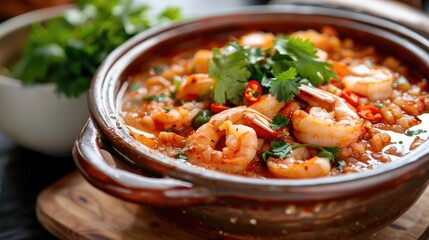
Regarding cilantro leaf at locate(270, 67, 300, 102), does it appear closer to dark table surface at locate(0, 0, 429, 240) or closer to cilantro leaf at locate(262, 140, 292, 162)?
cilantro leaf at locate(262, 140, 292, 162)

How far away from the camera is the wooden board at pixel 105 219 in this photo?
8.71 ft

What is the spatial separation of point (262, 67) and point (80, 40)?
1.36 metres

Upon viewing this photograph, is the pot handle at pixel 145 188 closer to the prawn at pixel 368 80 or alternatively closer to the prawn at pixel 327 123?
the prawn at pixel 327 123

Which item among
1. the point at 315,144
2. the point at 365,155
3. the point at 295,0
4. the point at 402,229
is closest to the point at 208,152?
the point at 315,144

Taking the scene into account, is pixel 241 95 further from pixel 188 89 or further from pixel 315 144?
pixel 315 144

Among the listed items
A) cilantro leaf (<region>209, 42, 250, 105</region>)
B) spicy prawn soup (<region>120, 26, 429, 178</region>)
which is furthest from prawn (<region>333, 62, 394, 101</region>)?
cilantro leaf (<region>209, 42, 250, 105</region>)

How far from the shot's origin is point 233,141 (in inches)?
91.4

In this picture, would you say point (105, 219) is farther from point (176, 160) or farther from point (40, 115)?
point (40, 115)

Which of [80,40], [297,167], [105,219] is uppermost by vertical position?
[297,167]

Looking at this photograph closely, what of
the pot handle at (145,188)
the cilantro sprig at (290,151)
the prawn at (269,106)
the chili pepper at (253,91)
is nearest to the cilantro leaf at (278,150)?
the cilantro sprig at (290,151)

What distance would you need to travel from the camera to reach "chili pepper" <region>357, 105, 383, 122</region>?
2.58 meters

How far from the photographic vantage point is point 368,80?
277 cm

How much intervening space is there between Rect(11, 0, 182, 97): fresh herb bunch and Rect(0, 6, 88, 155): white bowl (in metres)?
0.08

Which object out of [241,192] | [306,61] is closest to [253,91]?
[306,61]
